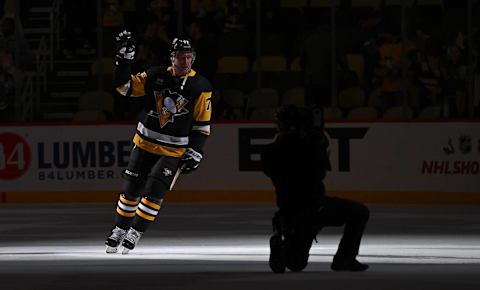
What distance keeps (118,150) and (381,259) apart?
29.5ft

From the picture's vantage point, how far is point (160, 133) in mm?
13094

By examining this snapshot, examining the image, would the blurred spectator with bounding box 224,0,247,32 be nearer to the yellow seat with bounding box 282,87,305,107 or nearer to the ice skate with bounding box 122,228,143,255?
the yellow seat with bounding box 282,87,305,107

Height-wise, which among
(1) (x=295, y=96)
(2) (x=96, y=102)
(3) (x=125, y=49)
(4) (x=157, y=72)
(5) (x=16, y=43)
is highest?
(3) (x=125, y=49)

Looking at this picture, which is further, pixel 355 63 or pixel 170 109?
pixel 355 63

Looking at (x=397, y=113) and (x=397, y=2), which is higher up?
(x=397, y=2)

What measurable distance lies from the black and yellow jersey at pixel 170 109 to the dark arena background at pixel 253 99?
4.68 meters

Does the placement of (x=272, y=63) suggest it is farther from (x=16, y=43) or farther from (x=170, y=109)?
(x=170, y=109)

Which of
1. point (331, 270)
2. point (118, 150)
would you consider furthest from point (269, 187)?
point (331, 270)

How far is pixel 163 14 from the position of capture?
21.8 metres

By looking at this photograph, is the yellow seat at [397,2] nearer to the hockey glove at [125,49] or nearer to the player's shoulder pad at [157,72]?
the player's shoulder pad at [157,72]

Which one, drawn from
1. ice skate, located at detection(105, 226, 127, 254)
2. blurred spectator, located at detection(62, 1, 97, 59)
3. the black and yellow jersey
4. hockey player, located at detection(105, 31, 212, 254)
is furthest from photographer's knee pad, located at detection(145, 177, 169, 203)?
blurred spectator, located at detection(62, 1, 97, 59)

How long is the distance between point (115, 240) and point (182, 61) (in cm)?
164

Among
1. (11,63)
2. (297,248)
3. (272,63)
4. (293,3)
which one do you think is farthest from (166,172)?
(293,3)

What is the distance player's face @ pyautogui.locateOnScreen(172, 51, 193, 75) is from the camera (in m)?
13.1
